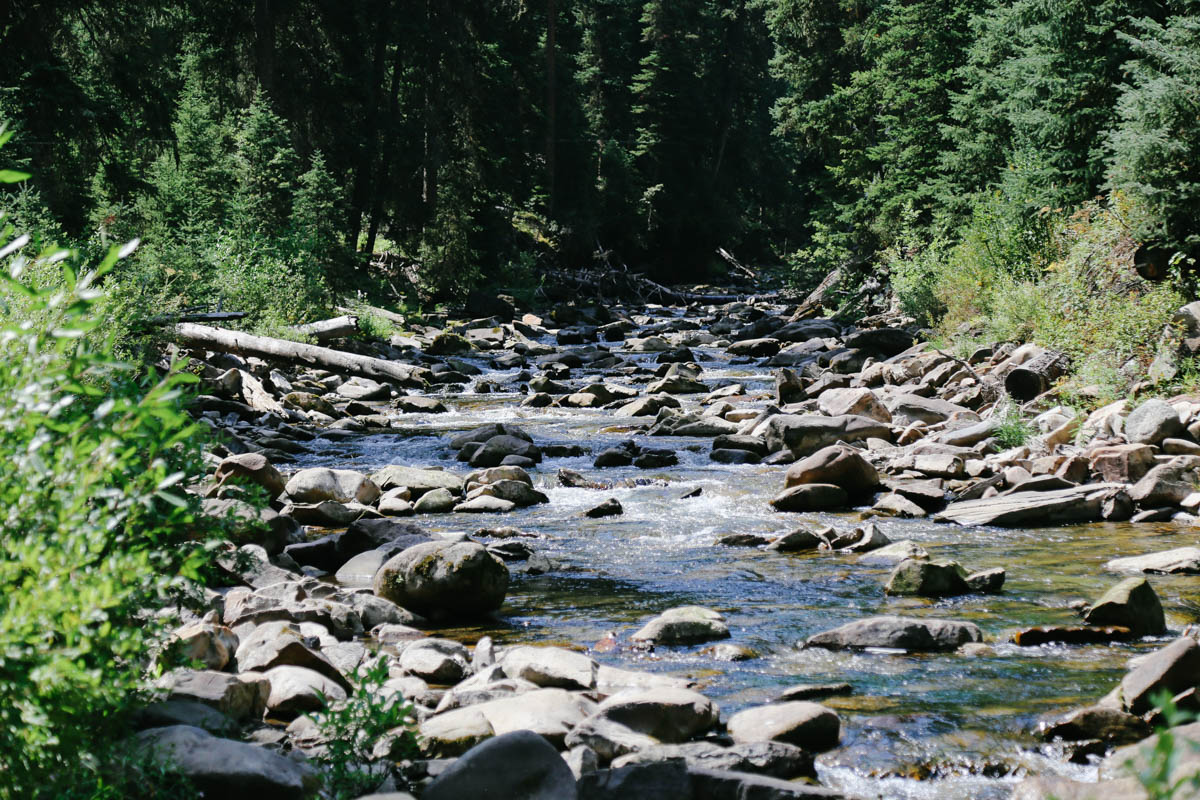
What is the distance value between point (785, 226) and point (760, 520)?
49578 mm

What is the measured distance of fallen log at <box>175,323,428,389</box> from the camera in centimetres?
1258

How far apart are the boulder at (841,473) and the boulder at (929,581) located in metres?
2.92

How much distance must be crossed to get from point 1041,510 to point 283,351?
908cm

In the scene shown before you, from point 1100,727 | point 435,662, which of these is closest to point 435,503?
point 435,662

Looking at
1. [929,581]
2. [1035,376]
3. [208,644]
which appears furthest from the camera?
[1035,376]

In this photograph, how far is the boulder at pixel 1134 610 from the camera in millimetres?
5465

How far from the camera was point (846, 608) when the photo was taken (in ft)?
20.3

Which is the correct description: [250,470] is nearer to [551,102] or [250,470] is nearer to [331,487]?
[331,487]

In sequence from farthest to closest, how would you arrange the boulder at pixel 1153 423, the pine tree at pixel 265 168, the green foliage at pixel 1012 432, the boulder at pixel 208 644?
the pine tree at pixel 265 168
the green foliage at pixel 1012 432
the boulder at pixel 1153 423
the boulder at pixel 208 644

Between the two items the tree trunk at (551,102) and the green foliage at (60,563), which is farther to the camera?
the tree trunk at (551,102)

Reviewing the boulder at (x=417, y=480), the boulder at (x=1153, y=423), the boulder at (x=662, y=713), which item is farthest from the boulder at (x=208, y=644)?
the boulder at (x=1153, y=423)

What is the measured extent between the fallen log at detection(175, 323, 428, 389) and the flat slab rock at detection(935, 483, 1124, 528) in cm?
695

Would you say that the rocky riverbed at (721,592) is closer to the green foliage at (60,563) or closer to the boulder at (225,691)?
the boulder at (225,691)

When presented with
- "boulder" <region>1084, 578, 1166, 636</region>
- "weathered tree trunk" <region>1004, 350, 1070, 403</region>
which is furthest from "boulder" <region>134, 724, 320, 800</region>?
"weathered tree trunk" <region>1004, 350, 1070, 403</region>
